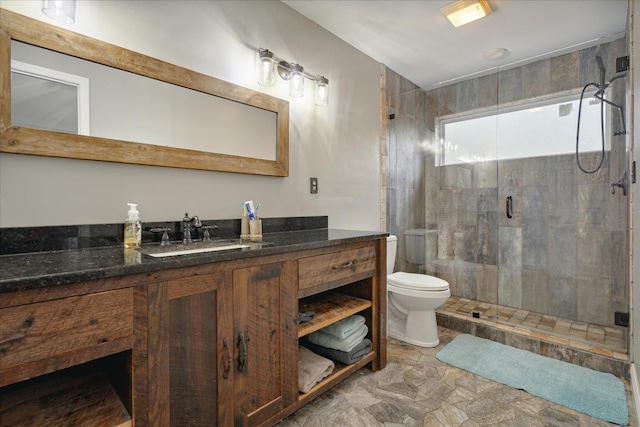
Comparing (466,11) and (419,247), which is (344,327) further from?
(466,11)

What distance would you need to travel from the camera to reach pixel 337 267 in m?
1.67

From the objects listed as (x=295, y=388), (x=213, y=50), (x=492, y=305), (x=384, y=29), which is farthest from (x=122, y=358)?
(x=492, y=305)

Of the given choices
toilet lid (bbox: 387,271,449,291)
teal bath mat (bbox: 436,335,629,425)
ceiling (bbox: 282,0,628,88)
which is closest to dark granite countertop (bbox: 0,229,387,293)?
toilet lid (bbox: 387,271,449,291)

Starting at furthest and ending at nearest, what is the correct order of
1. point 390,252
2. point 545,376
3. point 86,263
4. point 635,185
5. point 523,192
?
point 523,192 < point 390,252 < point 545,376 < point 635,185 < point 86,263

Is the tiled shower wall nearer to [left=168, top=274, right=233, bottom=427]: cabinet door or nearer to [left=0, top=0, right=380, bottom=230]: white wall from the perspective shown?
[left=0, top=0, right=380, bottom=230]: white wall

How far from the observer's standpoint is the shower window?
265 centimetres

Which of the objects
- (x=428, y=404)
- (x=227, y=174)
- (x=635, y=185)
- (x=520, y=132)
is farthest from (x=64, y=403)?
(x=520, y=132)

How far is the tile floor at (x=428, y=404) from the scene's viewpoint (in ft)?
5.00

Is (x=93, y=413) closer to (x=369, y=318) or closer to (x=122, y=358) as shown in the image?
(x=122, y=358)

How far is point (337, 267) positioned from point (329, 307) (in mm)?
307

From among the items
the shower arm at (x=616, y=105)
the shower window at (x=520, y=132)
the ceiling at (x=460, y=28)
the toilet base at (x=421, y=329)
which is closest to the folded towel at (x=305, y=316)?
the toilet base at (x=421, y=329)

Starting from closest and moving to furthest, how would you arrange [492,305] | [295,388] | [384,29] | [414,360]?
[295,388]
[414,360]
[384,29]
[492,305]

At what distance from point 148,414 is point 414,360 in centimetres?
170

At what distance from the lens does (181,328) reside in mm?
1062
